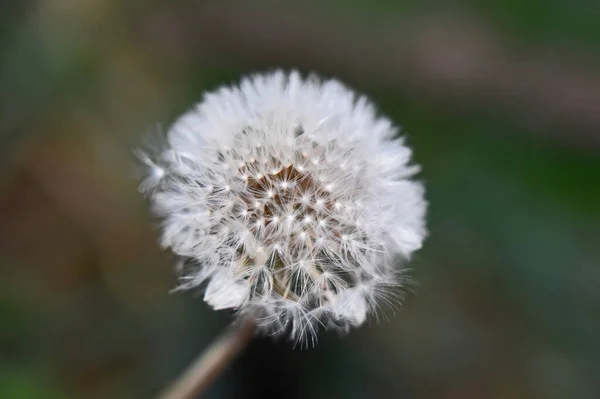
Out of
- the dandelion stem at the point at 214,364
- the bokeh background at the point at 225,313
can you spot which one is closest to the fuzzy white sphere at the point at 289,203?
the dandelion stem at the point at 214,364

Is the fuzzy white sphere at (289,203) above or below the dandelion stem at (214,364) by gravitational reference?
above

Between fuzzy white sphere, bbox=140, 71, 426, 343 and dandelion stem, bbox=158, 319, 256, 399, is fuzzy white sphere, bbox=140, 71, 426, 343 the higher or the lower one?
the higher one

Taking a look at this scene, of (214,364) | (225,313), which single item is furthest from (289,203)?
(225,313)

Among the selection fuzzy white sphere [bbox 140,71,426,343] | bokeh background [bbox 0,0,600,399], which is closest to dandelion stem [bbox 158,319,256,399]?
fuzzy white sphere [bbox 140,71,426,343]

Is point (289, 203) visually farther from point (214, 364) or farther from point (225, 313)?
point (225, 313)

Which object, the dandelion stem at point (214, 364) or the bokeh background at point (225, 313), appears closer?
the dandelion stem at point (214, 364)

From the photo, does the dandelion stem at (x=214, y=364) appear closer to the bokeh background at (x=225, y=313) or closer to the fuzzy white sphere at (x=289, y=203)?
the fuzzy white sphere at (x=289, y=203)

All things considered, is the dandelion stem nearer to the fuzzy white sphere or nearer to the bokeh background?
the fuzzy white sphere
